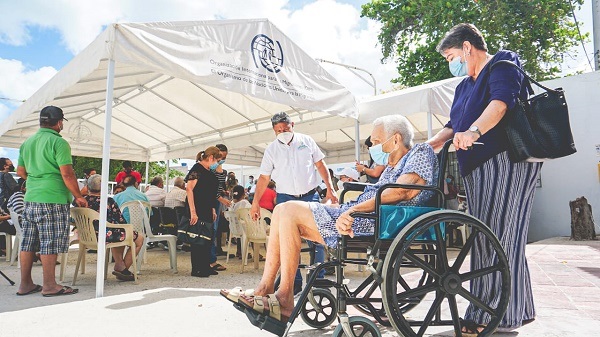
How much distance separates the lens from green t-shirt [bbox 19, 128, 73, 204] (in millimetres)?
3875

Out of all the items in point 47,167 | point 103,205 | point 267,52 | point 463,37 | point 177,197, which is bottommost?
point 103,205

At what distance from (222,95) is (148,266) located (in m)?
2.87

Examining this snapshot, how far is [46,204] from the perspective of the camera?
3.87 metres

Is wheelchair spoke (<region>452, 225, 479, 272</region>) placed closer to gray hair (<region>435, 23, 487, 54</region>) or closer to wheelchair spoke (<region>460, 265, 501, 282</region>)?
wheelchair spoke (<region>460, 265, 501, 282</region>)

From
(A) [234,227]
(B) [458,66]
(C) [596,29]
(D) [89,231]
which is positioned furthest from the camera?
(C) [596,29]

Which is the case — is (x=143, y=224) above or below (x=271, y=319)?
above

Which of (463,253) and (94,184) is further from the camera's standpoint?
(94,184)

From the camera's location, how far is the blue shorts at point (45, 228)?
3846 mm

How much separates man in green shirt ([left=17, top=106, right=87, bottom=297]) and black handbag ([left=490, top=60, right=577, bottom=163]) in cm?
351

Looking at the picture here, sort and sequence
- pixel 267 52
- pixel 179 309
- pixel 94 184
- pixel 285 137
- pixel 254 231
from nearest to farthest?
pixel 179 309, pixel 285 137, pixel 94 184, pixel 267 52, pixel 254 231

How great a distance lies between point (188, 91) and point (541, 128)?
5.75m

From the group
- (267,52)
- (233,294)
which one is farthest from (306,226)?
(267,52)

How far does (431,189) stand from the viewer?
2.14 meters

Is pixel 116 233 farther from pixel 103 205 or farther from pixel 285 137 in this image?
pixel 285 137
